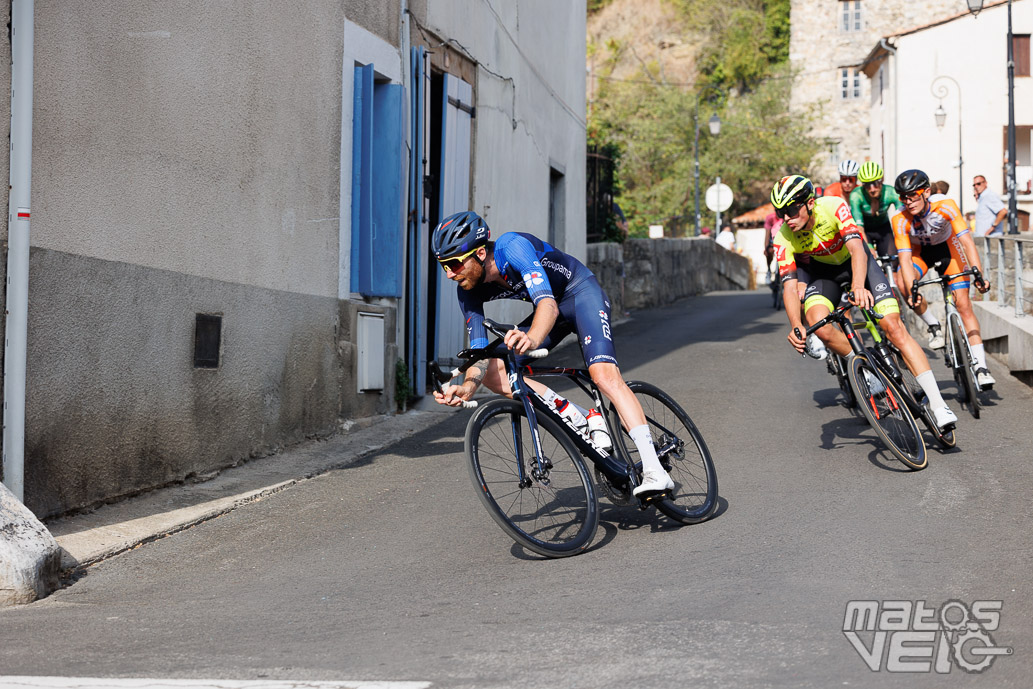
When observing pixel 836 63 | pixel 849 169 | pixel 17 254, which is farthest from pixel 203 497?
pixel 836 63

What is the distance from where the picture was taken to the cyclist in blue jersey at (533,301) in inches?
212

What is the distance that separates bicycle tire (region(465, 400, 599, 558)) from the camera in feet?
17.3

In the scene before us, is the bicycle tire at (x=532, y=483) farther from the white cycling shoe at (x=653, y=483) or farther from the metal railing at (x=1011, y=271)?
the metal railing at (x=1011, y=271)

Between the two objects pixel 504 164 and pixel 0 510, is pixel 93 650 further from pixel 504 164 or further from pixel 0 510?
pixel 504 164

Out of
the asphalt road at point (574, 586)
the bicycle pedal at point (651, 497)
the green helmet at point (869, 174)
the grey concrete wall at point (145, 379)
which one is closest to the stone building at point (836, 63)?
the green helmet at point (869, 174)

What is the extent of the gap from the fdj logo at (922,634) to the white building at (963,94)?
131ft

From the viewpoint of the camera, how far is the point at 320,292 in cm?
923

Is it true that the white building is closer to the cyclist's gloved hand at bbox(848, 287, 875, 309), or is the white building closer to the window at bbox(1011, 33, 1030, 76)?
the window at bbox(1011, 33, 1030, 76)

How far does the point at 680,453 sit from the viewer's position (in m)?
6.10

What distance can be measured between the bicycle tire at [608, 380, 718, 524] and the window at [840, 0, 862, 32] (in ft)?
206

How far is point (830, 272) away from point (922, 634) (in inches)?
177

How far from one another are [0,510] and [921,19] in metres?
64.7

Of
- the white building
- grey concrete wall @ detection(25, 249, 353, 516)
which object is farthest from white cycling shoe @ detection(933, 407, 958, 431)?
the white building

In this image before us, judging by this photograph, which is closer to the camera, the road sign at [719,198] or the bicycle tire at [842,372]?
the bicycle tire at [842,372]
